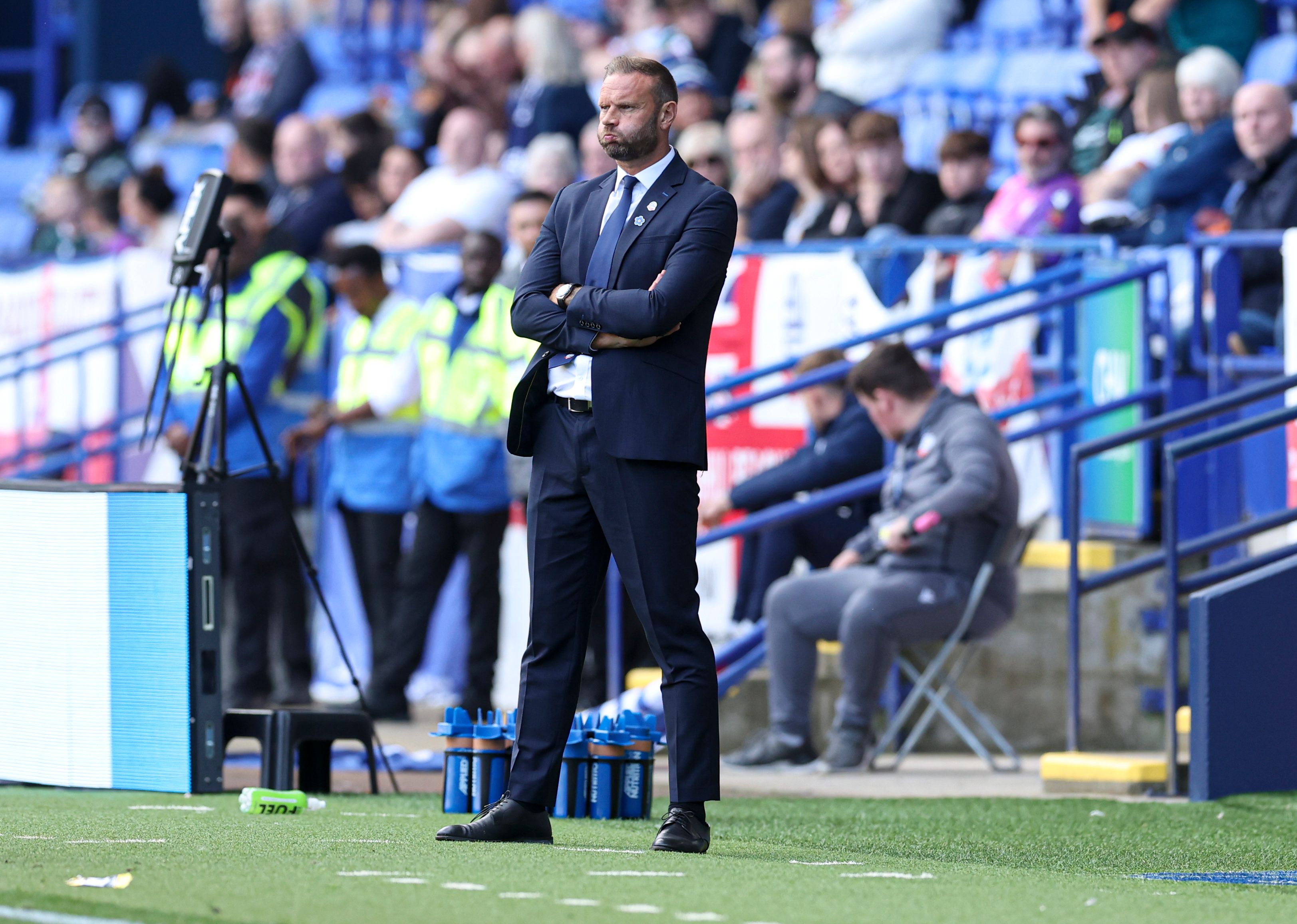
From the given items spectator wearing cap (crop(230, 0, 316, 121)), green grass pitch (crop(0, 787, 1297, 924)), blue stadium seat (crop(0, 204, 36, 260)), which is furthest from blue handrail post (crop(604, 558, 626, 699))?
blue stadium seat (crop(0, 204, 36, 260))

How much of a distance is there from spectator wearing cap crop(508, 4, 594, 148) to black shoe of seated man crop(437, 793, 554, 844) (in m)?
8.55

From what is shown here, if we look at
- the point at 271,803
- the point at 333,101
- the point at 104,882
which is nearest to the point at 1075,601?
the point at 271,803

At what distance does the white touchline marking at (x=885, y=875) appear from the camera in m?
5.75

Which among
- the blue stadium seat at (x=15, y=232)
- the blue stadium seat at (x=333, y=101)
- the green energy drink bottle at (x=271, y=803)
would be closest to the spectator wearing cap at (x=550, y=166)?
the green energy drink bottle at (x=271, y=803)

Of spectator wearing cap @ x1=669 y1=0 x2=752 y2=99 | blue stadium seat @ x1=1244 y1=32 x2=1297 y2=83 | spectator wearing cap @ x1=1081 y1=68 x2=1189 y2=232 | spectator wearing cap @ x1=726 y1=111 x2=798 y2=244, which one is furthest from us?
spectator wearing cap @ x1=669 y1=0 x2=752 y2=99

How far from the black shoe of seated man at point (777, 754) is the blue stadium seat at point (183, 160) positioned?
33.6ft

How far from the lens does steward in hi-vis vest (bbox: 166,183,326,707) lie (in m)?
11.4

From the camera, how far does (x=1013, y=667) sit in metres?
10.4

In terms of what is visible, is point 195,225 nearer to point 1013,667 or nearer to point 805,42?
point 1013,667

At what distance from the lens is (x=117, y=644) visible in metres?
7.79

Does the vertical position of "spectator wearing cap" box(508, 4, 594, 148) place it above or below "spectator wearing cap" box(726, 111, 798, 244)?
above

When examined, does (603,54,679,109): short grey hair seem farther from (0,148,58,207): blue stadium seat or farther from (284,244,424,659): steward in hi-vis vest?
(0,148,58,207): blue stadium seat

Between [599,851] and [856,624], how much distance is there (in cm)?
344

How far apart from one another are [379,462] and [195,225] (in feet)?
12.0
